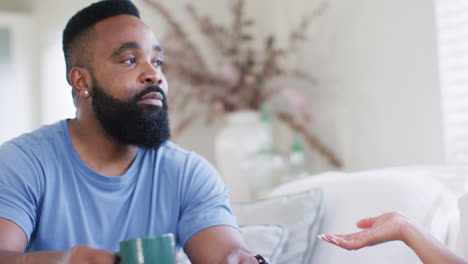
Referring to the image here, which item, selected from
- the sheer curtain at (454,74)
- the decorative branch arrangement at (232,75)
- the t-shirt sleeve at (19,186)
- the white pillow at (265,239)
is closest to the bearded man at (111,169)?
the t-shirt sleeve at (19,186)

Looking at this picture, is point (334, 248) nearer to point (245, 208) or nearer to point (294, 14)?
point (245, 208)

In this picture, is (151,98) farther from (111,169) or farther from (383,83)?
(383,83)

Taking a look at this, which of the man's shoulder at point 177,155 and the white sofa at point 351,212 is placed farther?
the man's shoulder at point 177,155

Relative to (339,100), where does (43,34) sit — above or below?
above

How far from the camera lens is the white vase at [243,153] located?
240cm

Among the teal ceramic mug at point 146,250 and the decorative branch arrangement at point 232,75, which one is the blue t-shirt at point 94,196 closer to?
the teal ceramic mug at point 146,250

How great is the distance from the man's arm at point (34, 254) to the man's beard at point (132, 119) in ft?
1.09

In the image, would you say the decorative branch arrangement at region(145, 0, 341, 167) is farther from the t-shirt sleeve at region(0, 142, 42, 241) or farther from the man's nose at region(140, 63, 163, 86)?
the t-shirt sleeve at region(0, 142, 42, 241)

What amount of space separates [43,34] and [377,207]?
353 centimetres

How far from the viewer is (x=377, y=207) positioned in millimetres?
1291

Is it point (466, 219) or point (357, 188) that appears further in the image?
point (357, 188)

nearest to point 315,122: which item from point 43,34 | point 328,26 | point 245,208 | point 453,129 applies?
point 328,26

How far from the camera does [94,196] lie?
118 centimetres

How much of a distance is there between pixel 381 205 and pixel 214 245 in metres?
0.43
